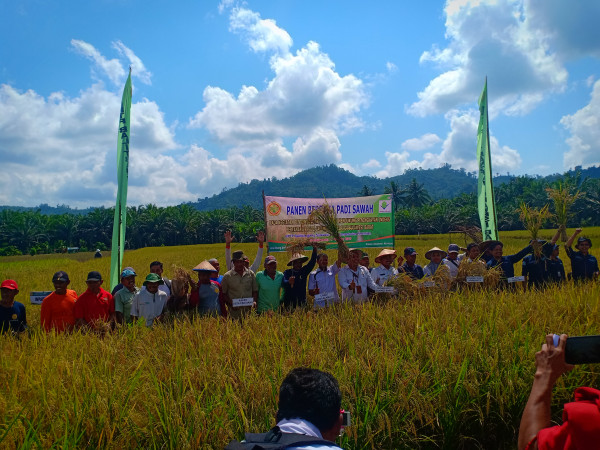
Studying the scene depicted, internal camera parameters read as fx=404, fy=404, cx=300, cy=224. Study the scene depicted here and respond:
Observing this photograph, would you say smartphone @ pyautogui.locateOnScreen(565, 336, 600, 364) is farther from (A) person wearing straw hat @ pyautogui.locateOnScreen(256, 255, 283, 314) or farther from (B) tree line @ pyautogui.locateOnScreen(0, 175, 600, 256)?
(B) tree line @ pyautogui.locateOnScreen(0, 175, 600, 256)

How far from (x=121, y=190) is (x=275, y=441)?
19.3ft

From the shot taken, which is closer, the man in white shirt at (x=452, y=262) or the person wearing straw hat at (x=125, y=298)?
the person wearing straw hat at (x=125, y=298)

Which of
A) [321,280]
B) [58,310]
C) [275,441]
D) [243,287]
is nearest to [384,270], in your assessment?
[321,280]

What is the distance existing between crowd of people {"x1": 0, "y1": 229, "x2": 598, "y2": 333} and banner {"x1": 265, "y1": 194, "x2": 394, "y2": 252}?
114 centimetres

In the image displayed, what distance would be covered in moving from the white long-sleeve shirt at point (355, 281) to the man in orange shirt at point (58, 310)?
3446 millimetres

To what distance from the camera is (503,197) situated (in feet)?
218

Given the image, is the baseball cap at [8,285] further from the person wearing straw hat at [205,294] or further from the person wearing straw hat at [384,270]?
the person wearing straw hat at [384,270]

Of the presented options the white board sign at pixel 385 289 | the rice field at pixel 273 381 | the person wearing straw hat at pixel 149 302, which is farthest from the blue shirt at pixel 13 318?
the white board sign at pixel 385 289

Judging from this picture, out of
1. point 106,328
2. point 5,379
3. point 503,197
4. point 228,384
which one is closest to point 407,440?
point 228,384

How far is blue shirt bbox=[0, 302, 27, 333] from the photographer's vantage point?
4.57 meters

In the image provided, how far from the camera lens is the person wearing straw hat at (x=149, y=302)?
16.2ft

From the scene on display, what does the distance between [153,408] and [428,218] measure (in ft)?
175

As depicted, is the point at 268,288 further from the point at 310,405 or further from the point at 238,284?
the point at 310,405

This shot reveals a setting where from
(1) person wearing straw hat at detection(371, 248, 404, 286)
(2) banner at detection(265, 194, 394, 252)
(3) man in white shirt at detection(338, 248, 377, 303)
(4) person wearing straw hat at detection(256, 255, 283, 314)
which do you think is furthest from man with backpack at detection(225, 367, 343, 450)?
(2) banner at detection(265, 194, 394, 252)
